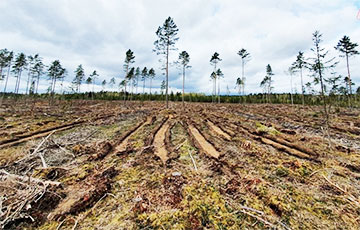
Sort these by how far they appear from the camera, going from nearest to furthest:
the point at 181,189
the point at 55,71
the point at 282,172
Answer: the point at 181,189
the point at 282,172
the point at 55,71

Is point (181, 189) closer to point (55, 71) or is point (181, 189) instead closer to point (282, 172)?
point (282, 172)

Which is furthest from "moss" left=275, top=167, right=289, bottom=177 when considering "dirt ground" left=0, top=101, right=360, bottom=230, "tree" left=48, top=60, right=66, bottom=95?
"tree" left=48, top=60, right=66, bottom=95

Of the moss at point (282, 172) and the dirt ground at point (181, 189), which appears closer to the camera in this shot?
the dirt ground at point (181, 189)

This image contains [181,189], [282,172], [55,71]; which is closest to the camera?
[181,189]

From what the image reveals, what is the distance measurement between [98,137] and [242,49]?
1385 inches

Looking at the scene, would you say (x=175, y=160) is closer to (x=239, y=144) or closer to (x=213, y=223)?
(x=213, y=223)

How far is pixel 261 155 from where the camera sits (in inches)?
192

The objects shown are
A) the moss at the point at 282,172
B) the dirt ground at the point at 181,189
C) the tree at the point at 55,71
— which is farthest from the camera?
the tree at the point at 55,71

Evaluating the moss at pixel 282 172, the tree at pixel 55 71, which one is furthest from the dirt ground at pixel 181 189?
the tree at pixel 55 71

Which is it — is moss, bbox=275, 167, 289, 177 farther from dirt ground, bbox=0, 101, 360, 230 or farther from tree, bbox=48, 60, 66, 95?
tree, bbox=48, 60, 66, 95

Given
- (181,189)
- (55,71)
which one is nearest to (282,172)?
(181,189)

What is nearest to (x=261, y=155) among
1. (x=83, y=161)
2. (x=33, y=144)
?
(x=83, y=161)

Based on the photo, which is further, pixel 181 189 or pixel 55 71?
pixel 55 71

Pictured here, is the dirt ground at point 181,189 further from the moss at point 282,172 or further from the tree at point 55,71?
the tree at point 55,71
